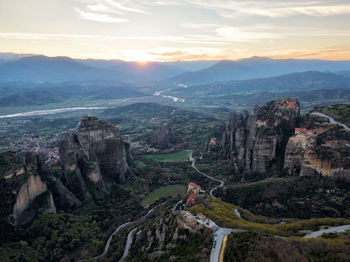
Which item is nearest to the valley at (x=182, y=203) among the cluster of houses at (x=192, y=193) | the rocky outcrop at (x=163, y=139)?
→ the cluster of houses at (x=192, y=193)

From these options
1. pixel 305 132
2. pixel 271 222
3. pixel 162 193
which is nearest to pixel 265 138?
pixel 305 132

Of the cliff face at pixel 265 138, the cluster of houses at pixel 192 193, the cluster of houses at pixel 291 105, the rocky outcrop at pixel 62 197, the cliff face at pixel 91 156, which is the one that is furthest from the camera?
the cluster of houses at pixel 291 105

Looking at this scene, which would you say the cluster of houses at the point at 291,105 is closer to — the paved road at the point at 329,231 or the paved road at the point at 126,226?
the paved road at the point at 126,226

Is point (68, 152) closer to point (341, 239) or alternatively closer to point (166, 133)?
point (341, 239)

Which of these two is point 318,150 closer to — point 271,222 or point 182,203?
point 271,222

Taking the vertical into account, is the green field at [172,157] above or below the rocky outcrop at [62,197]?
below

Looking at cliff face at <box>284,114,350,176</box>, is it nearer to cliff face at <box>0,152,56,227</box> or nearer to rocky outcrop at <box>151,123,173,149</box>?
cliff face at <box>0,152,56,227</box>
